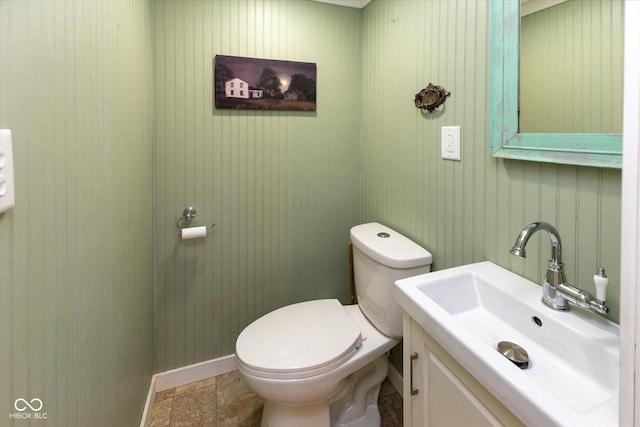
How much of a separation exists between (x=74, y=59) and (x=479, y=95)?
3.94 ft

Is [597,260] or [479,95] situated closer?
[597,260]

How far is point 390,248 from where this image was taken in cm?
138

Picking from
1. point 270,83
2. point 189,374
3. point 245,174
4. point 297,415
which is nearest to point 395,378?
point 297,415

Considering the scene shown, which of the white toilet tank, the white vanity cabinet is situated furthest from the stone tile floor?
the white vanity cabinet

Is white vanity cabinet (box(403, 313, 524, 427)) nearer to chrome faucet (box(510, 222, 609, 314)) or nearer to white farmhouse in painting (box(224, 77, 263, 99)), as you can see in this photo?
chrome faucet (box(510, 222, 609, 314))

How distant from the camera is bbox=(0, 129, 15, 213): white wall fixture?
0.47 m

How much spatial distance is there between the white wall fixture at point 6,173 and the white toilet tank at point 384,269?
114cm

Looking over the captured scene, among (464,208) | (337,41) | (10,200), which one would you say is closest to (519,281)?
(464,208)

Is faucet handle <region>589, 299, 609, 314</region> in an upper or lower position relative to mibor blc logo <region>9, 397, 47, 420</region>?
upper

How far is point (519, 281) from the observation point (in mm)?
985

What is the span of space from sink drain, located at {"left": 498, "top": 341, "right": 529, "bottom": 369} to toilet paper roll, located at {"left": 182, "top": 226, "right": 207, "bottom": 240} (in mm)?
1338

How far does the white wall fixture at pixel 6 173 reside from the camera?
469 mm

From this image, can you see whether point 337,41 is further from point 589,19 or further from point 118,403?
point 118,403

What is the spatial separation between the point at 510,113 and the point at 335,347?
103 cm
